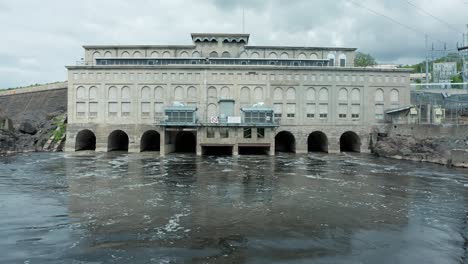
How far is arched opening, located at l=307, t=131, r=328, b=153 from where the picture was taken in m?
58.9

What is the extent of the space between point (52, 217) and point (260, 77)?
44.0 metres

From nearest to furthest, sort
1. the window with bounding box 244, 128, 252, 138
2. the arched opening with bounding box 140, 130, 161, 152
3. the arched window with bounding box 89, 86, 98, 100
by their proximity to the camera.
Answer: the window with bounding box 244, 128, 252, 138 < the arched window with bounding box 89, 86, 98, 100 < the arched opening with bounding box 140, 130, 161, 152

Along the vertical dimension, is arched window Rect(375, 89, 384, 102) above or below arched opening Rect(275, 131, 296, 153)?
above

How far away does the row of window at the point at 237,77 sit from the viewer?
58.1m

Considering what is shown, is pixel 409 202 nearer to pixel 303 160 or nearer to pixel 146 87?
pixel 303 160

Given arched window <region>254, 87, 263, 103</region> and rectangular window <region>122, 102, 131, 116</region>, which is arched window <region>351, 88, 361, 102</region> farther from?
rectangular window <region>122, 102, 131, 116</region>

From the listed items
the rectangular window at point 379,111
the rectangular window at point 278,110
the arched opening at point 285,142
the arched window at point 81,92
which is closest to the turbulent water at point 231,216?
the rectangular window at point 278,110

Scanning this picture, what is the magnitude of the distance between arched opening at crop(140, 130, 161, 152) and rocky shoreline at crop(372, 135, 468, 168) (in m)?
36.9

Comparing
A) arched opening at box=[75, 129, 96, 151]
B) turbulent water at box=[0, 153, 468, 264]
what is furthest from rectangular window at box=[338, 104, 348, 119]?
arched opening at box=[75, 129, 96, 151]

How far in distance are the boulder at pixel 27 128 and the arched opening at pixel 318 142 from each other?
47.4m

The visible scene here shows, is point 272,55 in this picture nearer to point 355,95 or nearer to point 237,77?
point 237,77

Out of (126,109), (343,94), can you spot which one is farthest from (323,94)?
(126,109)

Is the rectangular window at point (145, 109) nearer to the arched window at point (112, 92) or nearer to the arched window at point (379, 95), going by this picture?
the arched window at point (112, 92)

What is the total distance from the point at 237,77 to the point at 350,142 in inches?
894
